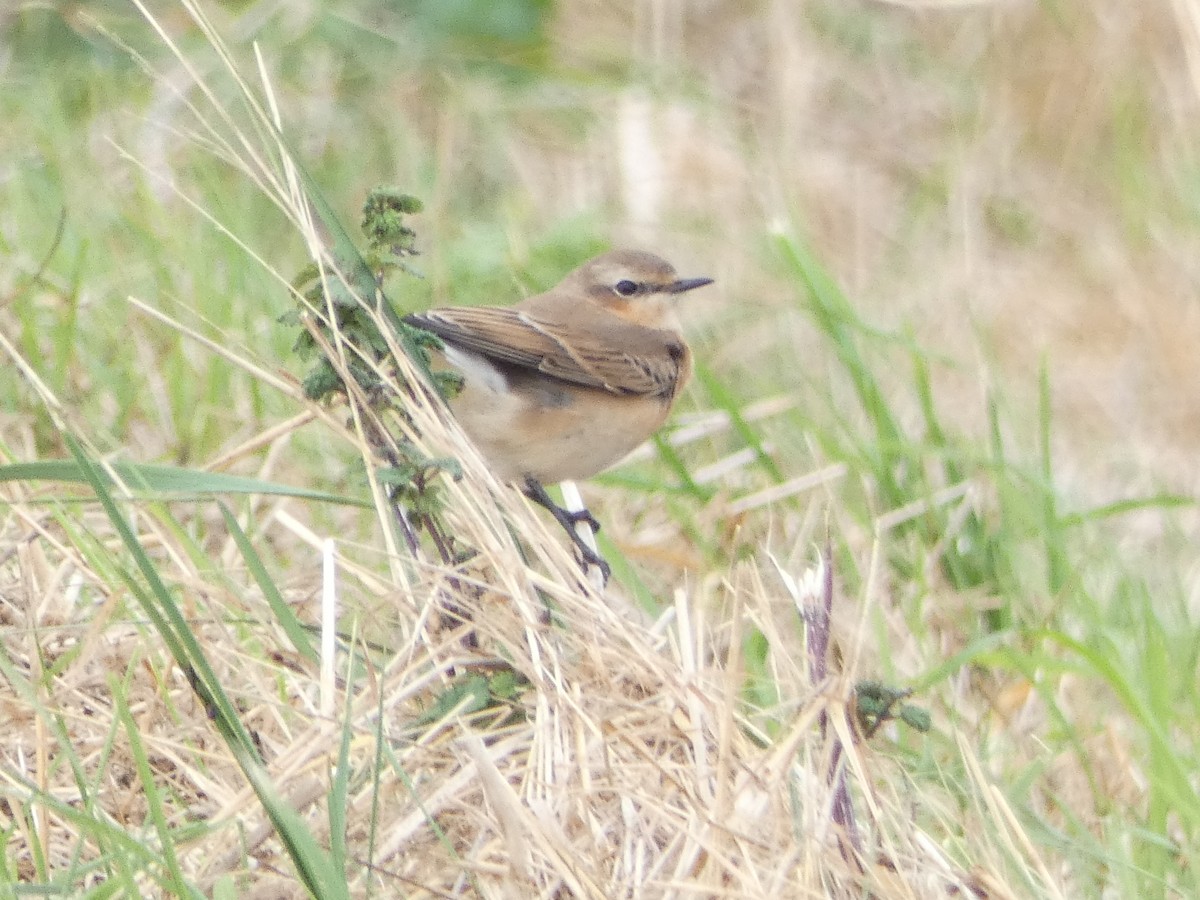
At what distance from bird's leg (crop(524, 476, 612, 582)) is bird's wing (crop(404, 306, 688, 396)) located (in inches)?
14.2

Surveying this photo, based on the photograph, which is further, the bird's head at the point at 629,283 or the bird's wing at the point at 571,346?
the bird's head at the point at 629,283

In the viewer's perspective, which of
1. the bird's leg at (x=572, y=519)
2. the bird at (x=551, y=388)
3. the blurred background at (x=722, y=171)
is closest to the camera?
the bird's leg at (x=572, y=519)

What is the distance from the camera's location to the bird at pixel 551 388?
5.38m

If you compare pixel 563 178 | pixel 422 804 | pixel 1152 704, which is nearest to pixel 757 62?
pixel 563 178

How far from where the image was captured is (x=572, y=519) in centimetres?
529

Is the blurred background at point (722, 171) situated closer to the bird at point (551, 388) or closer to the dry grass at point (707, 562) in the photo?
the dry grass at point (707, 562)

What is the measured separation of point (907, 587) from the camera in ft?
18.3

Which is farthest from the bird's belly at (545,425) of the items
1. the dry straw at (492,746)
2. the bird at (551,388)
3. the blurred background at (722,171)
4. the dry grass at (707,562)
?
the dry straw at (492,746)

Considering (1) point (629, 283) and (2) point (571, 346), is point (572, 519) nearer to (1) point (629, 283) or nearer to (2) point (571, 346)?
(2) point (571, 346)

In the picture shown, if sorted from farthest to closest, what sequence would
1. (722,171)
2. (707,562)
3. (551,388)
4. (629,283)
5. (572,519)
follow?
(722,171)
(629,283)
(551,388)
(707,562)
(572,519)

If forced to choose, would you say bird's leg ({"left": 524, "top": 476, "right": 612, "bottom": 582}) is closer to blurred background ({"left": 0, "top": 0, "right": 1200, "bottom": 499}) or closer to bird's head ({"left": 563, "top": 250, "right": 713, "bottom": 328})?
blurred background ({"left": 0, "top": 0, "right": 1200, "bottom": 499})

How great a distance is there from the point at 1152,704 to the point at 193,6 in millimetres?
2635

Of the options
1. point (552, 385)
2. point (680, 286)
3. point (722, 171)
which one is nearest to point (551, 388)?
point (552, 385)

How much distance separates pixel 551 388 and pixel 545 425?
186 mm
